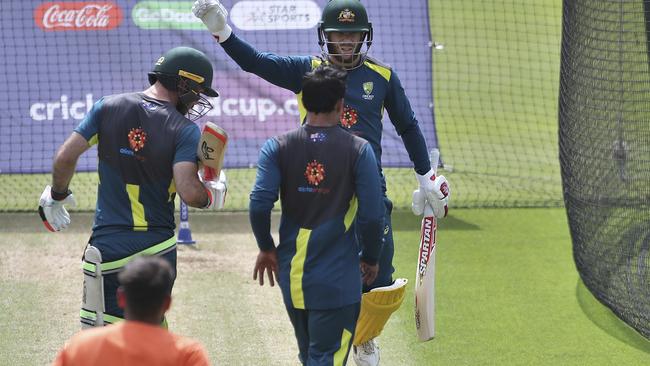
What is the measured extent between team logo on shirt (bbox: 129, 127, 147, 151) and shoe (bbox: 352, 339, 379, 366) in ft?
6.45

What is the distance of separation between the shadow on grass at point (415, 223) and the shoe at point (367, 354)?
3191 mm

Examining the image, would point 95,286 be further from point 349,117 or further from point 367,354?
point 367,354

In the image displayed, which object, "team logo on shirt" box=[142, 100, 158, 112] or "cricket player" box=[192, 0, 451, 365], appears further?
"cricket player" box=[192, 0, 451, 365]

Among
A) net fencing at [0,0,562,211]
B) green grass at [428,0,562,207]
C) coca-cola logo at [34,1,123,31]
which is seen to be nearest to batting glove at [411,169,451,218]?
net fencing at [0,0,562,211]

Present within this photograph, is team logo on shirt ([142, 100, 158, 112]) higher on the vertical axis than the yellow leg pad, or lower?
higher

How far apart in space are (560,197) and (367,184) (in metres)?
6.13

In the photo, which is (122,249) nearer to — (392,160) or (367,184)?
(367,184)

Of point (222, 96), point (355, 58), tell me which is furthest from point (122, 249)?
point (222, 96)

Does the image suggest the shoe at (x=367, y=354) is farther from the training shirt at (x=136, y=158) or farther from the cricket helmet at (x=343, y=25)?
the cricket helmet at (x=343, y=25)

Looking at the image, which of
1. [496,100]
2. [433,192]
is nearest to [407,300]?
[433,192]

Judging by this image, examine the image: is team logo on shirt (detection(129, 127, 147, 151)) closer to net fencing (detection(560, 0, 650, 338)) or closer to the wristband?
the wristband

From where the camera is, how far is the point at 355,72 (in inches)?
236

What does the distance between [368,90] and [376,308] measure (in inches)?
50.7

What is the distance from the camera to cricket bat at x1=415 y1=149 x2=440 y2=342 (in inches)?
256
